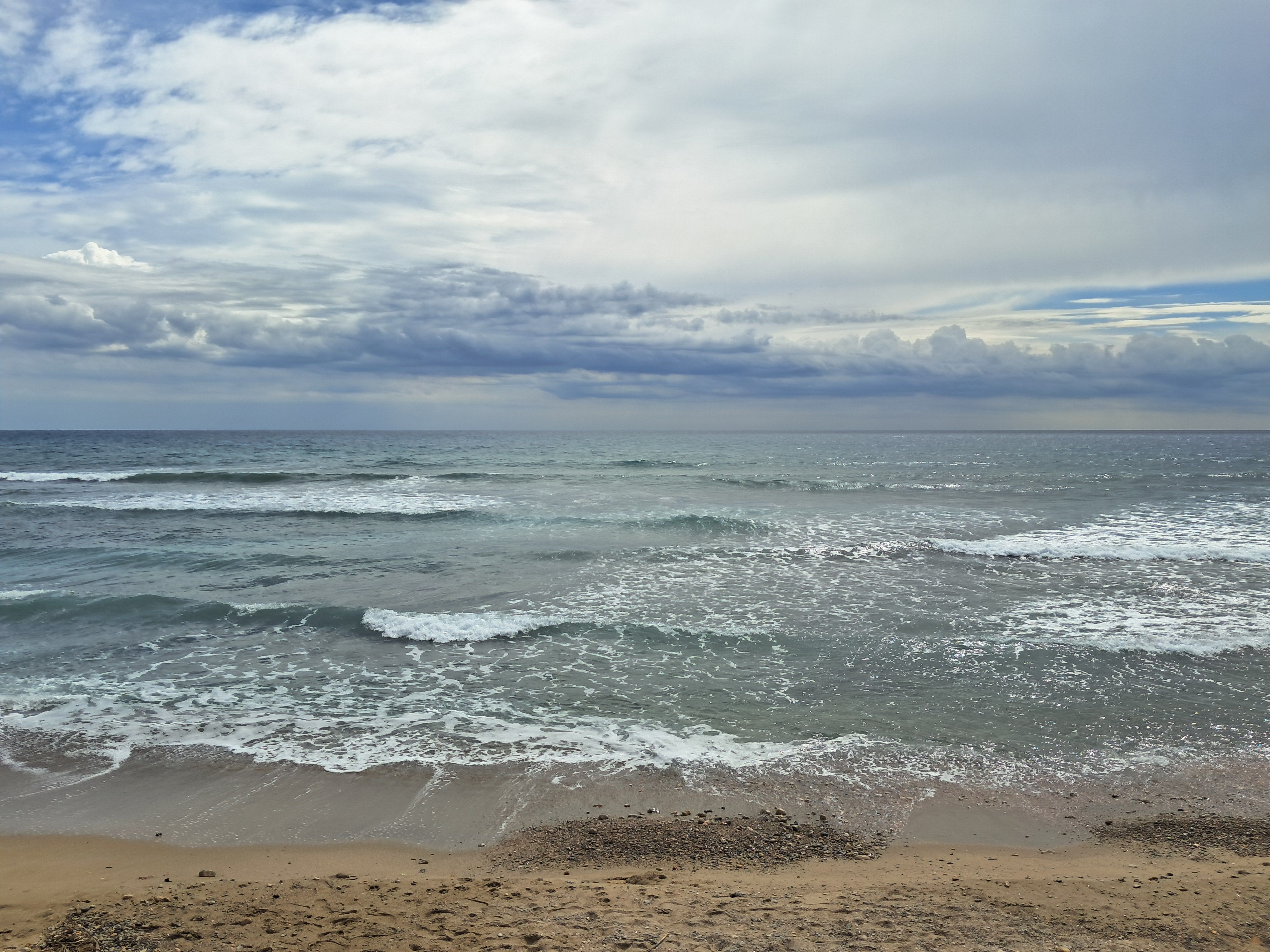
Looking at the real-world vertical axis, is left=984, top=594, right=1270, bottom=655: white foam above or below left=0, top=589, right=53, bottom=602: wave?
below

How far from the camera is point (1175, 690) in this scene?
932 centimetres

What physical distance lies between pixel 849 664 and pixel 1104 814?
4268mm

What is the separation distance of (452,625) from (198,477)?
37.0 m

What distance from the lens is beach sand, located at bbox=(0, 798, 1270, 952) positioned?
438cm

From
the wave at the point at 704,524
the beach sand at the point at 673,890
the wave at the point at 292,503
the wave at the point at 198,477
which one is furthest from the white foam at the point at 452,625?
the wave at the point at 198,477

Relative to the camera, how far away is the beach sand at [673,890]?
14.4 ft

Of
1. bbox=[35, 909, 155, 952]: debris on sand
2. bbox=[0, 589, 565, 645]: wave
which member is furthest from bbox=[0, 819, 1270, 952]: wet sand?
bbox=[0, 589, 565, 645]: wave

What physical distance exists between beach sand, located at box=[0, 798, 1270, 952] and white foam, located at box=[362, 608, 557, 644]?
6.08 meters

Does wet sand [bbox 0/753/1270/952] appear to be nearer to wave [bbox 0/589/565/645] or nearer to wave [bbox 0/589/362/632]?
wave [bbox 0/589/565/645]

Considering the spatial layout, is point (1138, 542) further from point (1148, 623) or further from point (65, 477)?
point (65, 477)

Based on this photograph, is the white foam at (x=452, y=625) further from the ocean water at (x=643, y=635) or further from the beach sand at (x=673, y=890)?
the beach sand at (x=673, y=890)

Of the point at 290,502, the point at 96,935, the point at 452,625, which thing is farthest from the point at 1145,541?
the point at 290,502

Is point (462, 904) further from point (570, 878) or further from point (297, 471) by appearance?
point (297, 471)

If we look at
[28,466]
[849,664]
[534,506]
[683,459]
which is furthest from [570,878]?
[28,466]
